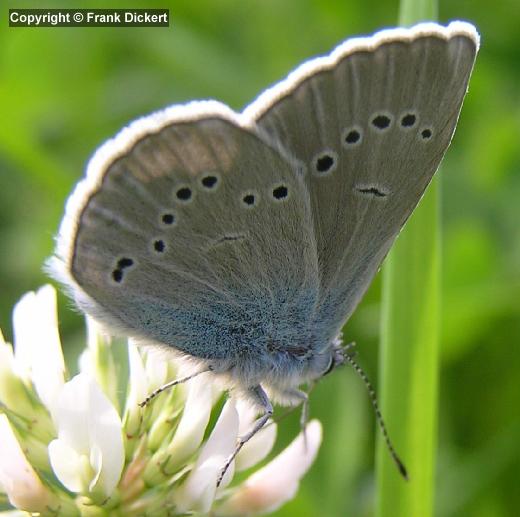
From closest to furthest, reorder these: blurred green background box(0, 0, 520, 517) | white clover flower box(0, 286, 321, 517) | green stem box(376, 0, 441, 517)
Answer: white clover flower box(0, 286, 321, 517) < green stem box(376, 0, 441, 517) < blurred green background box(0, 0, 520, 517)

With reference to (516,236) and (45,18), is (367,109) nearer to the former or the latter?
(516,236)

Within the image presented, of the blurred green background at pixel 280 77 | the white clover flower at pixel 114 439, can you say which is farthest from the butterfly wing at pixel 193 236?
the blurred green background at pixel 280 77

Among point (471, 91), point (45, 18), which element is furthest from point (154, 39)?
point (471, 91)

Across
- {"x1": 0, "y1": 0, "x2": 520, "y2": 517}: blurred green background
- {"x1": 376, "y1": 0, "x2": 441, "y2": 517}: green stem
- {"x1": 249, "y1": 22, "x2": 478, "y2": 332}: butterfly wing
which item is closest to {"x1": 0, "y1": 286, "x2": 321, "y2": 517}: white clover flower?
{"x1": 376, "y1": 0, "x2": 441, "y2": 517}: green stem

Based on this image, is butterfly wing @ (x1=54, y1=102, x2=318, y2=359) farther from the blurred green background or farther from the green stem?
the blurred green background

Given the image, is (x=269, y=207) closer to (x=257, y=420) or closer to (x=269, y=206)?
(x=269, y=206)

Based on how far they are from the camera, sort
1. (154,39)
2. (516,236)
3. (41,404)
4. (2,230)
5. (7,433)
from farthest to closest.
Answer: (154,39), (2,230), (516,236), (41,404), (7,433)

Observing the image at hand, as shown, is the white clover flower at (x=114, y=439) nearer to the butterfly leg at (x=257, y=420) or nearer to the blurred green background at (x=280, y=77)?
the butterfly leg at (x=257, y=420)

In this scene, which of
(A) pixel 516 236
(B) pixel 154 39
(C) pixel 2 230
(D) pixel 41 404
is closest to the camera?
(D) pixel 41 404
